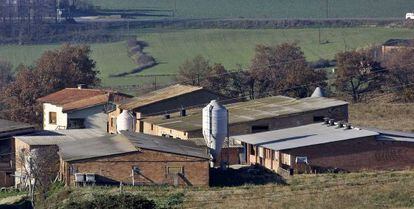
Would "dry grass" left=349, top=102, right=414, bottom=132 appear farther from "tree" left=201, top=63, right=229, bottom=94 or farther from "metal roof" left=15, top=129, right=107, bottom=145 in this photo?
"metal roof" left=15, top=129, right=107, bottom=145

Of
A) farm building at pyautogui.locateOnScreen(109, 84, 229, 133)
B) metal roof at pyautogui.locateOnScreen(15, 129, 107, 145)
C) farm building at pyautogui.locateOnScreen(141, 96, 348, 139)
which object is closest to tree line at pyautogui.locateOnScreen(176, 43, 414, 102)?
farm building at pyautogui.locateOnScreen(109, 84, 229, 133)

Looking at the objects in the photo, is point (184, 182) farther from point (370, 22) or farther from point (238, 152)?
point (370, 22)

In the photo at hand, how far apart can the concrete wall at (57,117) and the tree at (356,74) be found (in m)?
13.6

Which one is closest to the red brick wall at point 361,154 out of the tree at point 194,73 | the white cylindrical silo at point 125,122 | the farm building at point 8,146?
the white cylindrical silo at point 125,122

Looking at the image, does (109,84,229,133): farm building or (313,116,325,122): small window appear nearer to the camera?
(313,116,325,122): small window

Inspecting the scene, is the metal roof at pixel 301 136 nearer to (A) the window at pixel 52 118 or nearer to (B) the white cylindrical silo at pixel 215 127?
(B) the white cylindrical silo at pixel 215 127

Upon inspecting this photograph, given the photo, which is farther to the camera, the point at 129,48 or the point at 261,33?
the point at 261,33

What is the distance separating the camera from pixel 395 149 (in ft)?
128

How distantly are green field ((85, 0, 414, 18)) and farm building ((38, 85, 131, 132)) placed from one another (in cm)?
5298

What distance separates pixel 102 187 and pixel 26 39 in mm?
52414

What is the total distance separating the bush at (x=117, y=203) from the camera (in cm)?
3097

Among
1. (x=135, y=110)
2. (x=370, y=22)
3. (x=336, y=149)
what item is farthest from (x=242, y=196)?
(x=370, y=22)

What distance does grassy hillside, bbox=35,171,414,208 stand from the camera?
32.2m

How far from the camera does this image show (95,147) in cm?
3800
